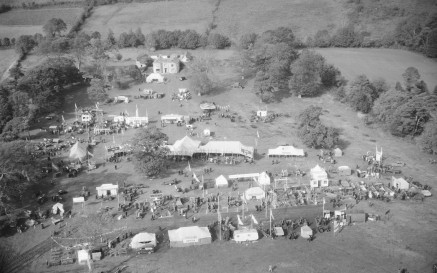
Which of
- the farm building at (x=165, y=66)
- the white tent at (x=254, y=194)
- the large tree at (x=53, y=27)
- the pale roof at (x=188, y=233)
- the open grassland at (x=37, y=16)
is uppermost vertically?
the open grassland at (x=37, y=16)

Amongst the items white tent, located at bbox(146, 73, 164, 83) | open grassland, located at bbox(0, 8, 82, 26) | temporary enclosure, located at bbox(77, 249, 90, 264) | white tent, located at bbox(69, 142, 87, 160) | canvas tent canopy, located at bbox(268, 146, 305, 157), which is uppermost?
open grassland, located at bbox(0, 8, 82, 26)

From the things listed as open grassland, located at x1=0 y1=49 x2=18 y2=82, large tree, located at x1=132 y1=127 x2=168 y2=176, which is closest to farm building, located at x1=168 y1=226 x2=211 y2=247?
large tree, located at x1=132 y1=127 x2=168 y2=176

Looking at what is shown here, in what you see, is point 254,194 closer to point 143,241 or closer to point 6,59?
point 143,241

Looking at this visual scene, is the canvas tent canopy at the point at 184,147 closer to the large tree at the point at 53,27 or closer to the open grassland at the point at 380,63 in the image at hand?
the open grassland at the point at 380,63

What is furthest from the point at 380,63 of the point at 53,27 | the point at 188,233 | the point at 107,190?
the point at 53,27

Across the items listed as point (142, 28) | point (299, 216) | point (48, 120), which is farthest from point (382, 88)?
point (142, 28)

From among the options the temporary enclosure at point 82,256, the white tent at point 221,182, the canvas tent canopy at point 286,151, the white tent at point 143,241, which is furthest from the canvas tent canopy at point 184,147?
the temporary enclosure at point 82,256

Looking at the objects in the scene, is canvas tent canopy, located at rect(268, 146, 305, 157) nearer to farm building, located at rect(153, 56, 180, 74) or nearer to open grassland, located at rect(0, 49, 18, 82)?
farm building, located at rect(153, 56, 180, 74)
